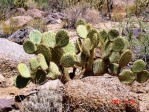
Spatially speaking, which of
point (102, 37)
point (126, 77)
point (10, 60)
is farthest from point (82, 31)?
point (10, 60)

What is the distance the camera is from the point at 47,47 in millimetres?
7398

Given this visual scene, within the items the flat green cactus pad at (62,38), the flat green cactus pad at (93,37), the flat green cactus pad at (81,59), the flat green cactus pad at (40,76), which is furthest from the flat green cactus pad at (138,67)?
the flat green cactus pad at (40,76)

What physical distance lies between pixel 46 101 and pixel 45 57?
136 centimetres

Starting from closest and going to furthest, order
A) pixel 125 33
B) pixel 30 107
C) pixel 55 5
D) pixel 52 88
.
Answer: pixel 30 107
pixel 52 88
pixel 125 33
pixel 55 5

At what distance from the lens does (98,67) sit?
770 cm

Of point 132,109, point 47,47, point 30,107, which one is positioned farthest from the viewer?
point 47,47

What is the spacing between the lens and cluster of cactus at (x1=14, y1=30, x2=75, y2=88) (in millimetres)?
7320

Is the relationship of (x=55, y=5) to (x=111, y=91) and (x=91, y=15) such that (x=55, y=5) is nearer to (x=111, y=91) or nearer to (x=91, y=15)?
(x=91, y=15)

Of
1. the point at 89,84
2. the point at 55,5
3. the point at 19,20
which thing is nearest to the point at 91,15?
the point at 19,20

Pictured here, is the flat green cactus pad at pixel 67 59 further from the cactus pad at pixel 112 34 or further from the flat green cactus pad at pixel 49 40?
the cactus pad at pixel 112 34

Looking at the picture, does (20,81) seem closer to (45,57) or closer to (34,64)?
(34,64)

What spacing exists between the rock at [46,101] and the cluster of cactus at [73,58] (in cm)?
68

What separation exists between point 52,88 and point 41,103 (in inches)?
26.9

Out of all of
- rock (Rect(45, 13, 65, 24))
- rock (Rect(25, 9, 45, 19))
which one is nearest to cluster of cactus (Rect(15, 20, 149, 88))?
rock (Rect(45, 13, 65, 24))
